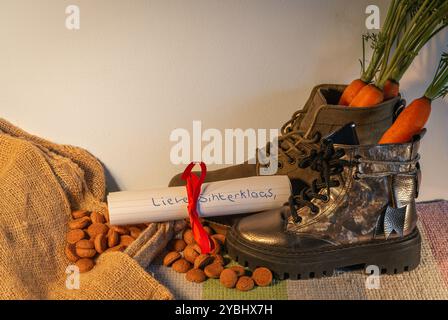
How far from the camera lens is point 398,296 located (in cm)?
98

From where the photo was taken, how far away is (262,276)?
3.27ft

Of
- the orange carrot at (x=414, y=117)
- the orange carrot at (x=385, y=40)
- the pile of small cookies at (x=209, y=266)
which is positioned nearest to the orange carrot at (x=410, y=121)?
the orange carrot at (x=414, y=117)

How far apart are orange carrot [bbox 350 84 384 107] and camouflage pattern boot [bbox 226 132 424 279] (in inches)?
3.9

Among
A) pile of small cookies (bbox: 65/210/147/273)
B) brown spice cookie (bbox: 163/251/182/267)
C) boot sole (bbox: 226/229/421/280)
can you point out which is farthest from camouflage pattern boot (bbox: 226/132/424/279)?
pile of small cookies (bbox: 65/210/147/273)

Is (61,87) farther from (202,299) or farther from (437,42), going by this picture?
(437,42)

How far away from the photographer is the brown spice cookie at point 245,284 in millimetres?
982

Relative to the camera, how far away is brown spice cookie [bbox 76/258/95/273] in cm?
102

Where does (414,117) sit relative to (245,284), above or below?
above

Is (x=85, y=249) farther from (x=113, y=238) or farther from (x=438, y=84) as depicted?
(x=438, y=84)

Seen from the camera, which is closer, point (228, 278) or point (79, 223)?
point (228, 278)

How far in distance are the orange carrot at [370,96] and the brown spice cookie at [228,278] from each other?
15.1 inches

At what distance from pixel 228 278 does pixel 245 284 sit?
0.03 m

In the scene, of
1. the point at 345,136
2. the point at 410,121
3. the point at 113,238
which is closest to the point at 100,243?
the point at 113,238

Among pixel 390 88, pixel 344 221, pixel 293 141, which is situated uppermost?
pixel 390 88
